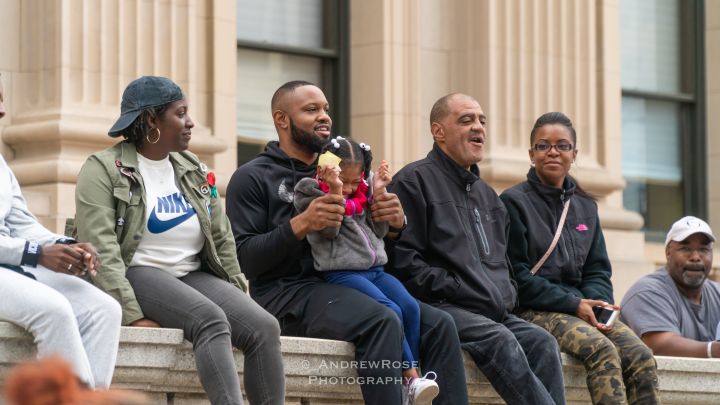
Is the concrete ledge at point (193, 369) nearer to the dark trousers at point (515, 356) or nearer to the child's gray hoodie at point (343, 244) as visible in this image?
the dark trousers at point (515, 356)

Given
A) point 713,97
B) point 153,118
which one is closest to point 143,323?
point 153,118

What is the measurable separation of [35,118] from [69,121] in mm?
273

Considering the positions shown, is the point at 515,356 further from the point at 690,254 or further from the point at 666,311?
the point at 690,254

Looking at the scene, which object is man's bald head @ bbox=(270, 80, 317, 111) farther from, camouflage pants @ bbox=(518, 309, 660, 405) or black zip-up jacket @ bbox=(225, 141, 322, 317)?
camouflage pants @ bbox=(518, 309, 660, 405)

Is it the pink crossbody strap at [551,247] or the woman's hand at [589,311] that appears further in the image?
the pink crossbody strap at [551,247]

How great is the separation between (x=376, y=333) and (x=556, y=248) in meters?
1.99

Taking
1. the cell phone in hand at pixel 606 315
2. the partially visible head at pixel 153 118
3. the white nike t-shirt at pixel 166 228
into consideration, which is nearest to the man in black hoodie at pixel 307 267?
the white nike t-shirt at pixel 166 228

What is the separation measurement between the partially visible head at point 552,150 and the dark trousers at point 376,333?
1733 millimetres

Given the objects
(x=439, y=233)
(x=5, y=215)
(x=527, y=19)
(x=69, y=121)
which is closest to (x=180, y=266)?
(x=5, y=215)

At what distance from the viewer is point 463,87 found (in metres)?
14.0

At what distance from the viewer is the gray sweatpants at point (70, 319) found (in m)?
7.32

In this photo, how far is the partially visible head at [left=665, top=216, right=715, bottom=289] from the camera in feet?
35.4

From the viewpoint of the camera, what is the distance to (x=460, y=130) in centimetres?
955

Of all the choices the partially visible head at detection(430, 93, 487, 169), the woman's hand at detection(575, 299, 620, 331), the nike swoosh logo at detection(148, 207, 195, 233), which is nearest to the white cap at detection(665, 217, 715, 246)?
the woman's hand at detection(575, 299, 620, 331)
